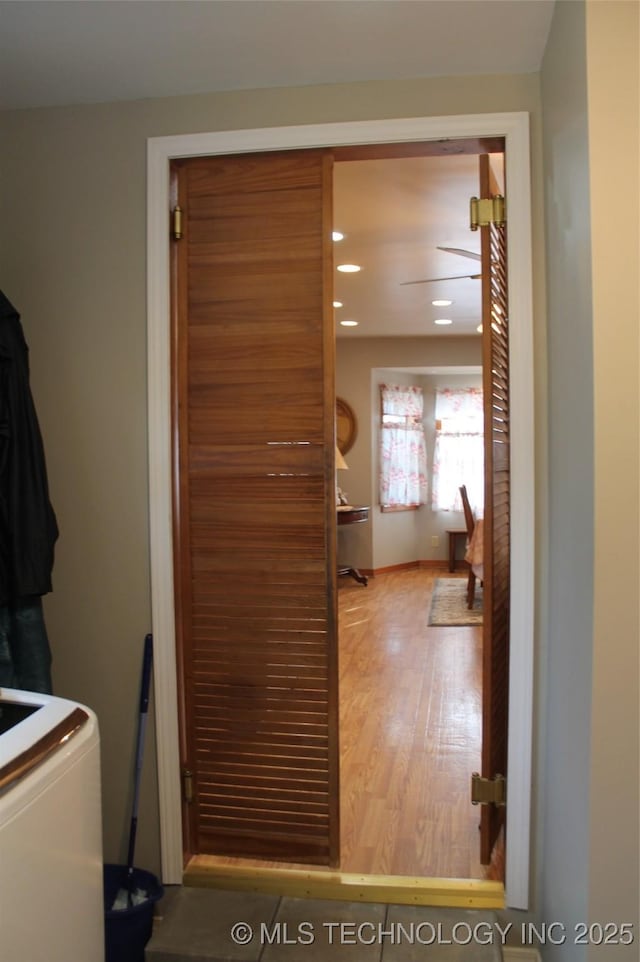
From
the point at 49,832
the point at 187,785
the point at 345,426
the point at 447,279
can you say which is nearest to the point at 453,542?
the point at 345,426

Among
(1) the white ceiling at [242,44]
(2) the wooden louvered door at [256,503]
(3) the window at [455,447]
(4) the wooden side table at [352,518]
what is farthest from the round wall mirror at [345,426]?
(1) the white ceiling at [242,44]

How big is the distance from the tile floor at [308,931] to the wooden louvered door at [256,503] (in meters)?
0.16

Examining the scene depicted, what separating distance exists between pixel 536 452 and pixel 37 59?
168 centimetres

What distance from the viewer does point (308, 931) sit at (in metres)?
1.99

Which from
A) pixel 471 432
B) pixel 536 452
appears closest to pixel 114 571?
pixel 536 452

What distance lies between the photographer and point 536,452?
1.98m

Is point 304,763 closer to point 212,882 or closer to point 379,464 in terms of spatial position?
point 212,882

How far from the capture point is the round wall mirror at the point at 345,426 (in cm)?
775

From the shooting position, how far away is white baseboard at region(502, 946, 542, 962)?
197cm

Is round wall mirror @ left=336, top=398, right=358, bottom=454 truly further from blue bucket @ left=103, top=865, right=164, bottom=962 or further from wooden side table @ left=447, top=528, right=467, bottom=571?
blue bucket @ left=103, top=865, right=164, bottom=962

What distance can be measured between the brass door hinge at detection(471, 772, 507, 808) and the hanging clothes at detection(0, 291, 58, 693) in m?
1.24

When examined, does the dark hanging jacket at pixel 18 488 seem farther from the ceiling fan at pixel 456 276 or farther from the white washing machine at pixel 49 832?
the ceiling fan at pixel 456 276

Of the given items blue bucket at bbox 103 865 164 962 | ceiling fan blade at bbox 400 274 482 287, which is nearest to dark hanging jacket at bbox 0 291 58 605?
blue bucket at bbox 103 865 164 962

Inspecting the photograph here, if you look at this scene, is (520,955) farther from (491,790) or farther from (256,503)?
(256,503)
